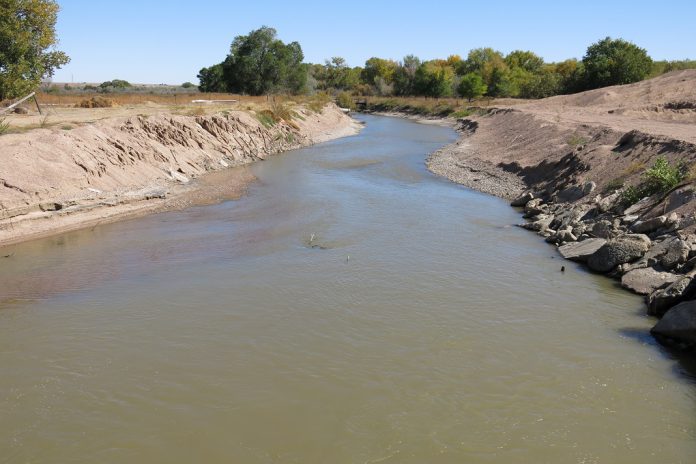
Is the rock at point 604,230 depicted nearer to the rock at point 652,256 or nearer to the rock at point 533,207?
the rock at point 652,256

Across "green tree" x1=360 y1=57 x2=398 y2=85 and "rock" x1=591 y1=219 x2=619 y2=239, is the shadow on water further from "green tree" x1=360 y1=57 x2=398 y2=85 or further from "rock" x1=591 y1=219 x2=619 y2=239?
"green tree" x1=360 y1=57 x2=398 y2=85

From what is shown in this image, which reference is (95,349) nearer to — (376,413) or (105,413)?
(105,413)

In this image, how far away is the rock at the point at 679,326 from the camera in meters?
9.80

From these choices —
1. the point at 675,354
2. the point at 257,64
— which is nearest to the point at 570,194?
the point at 675,354

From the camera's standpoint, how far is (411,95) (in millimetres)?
103812

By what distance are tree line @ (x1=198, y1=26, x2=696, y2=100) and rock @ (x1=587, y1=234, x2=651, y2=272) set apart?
5602 cm

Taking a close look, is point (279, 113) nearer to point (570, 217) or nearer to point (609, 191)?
point (609, 191)

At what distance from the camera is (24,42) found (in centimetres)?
2581

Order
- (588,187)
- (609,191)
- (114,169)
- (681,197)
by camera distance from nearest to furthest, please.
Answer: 1. (681,197)
2. (609,191)
3. (588,187)
4. (114,169)

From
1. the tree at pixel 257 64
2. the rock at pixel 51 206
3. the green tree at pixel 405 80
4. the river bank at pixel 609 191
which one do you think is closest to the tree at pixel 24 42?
the rock at pixel 51 206

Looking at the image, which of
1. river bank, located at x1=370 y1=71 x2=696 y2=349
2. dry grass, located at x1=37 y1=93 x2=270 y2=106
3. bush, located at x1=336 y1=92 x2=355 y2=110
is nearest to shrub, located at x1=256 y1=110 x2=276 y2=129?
dry grass, located at x1=37 y1=93 x2=270 y2=106

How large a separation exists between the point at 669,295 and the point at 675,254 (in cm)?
182

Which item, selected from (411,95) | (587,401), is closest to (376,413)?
(587,401)

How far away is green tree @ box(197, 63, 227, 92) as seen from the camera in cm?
7481
